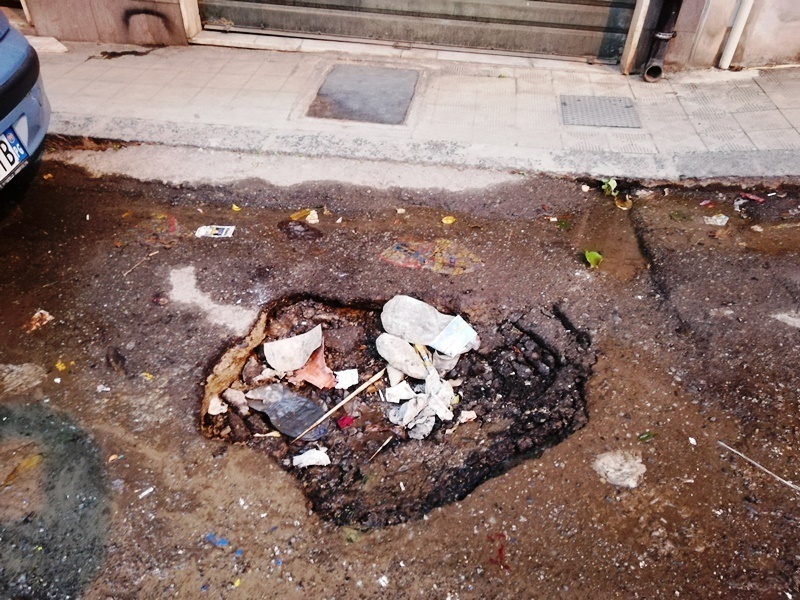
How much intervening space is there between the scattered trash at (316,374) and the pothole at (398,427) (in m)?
0.04

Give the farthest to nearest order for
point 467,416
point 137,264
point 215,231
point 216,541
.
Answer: point 215,231
point 137,264
point 467,416
point 216,541

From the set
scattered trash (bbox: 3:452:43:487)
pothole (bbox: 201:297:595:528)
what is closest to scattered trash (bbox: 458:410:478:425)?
pothole (bbox: 201:297:595:528)

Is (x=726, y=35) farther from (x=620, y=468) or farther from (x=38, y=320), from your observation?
(x=38, y=320)

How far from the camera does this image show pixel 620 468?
8.29 ft

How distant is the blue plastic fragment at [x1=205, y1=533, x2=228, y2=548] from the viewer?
231 cm

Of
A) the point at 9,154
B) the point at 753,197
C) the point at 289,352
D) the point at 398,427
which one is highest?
the point at 9,154

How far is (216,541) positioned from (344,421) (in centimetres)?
79

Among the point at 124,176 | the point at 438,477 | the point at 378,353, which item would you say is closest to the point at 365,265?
the point at 378,353

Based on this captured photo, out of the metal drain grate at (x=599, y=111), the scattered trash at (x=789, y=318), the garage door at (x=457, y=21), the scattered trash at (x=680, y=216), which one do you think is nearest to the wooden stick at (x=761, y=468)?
the scattered trash at (x=789, y=318)

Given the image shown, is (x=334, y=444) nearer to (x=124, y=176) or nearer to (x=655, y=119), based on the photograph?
(x=124, y=176)

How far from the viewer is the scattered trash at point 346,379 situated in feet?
9.91

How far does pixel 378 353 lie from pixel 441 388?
16.1 inches

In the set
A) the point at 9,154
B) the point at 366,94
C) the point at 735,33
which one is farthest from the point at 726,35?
the point at 9,154

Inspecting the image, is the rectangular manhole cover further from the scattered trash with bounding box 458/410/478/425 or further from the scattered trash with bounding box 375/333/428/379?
the scattered trash with bounding box 458/410/478/425
